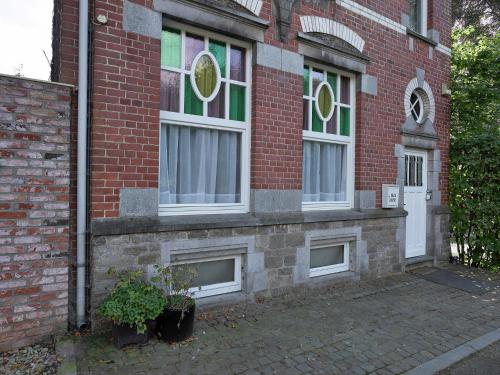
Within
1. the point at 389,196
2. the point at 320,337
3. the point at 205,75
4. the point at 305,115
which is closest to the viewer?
the point at 320,337

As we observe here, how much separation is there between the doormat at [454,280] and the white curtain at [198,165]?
417cm

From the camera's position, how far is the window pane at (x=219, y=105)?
512 cm

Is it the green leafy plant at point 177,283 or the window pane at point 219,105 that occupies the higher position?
the window pane at point 219,105

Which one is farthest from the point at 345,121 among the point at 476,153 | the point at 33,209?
the point at 33,209

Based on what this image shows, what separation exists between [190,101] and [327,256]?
10.8 ft

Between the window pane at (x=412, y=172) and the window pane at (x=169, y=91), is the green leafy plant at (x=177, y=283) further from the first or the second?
the window pane at (x=412, y=172)

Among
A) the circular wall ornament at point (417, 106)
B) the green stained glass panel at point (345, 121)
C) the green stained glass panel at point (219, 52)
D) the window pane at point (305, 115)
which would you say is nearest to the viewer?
the green stained glass panel at point (219, 52)

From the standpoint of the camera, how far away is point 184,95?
489 cm

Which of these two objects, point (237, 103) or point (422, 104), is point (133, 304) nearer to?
point (237, 103)

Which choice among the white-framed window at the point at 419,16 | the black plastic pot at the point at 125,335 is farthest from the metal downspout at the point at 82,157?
the white-framed window at the point at 419,16

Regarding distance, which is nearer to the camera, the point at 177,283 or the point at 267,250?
the point at 177,283

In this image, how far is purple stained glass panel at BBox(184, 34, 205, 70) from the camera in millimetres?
4922

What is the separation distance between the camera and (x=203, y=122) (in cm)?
502

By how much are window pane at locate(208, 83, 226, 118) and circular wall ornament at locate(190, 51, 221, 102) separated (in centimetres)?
7
